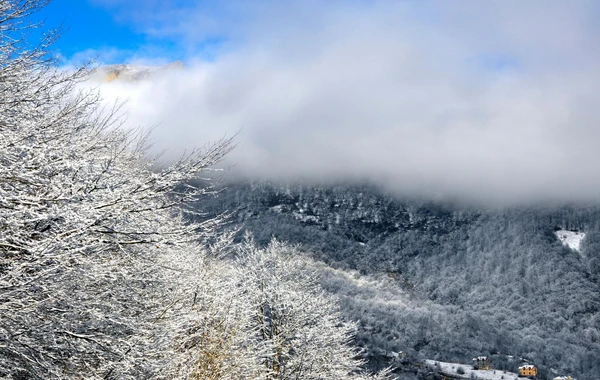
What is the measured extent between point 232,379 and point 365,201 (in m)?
190

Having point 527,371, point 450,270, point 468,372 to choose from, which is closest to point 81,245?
point 468,372

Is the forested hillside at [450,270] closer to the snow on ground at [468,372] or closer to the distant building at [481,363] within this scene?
the distant building at [481,363]

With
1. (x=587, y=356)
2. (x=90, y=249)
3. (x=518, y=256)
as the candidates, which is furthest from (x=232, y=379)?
(x=518, y=256)

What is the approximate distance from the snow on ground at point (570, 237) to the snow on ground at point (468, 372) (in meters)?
99.5

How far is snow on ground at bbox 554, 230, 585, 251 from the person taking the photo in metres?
166

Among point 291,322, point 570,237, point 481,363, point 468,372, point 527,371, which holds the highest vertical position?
point 291,322

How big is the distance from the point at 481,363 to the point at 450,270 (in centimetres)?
7336

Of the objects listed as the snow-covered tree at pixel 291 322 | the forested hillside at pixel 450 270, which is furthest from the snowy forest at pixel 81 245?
the forested hillside at pixel 450 270

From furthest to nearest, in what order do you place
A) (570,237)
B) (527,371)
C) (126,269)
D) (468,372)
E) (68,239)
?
(570,237)
(527,371)
(468,372)
(126,269)
(68,239)

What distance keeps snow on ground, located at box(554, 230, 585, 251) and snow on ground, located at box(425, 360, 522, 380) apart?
9950 cm

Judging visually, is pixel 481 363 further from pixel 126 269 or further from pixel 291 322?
pixel 126 269

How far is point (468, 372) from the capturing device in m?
75.4

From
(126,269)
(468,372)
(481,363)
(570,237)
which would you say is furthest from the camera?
(570,237)

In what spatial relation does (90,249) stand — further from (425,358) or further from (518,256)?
(518,256)
